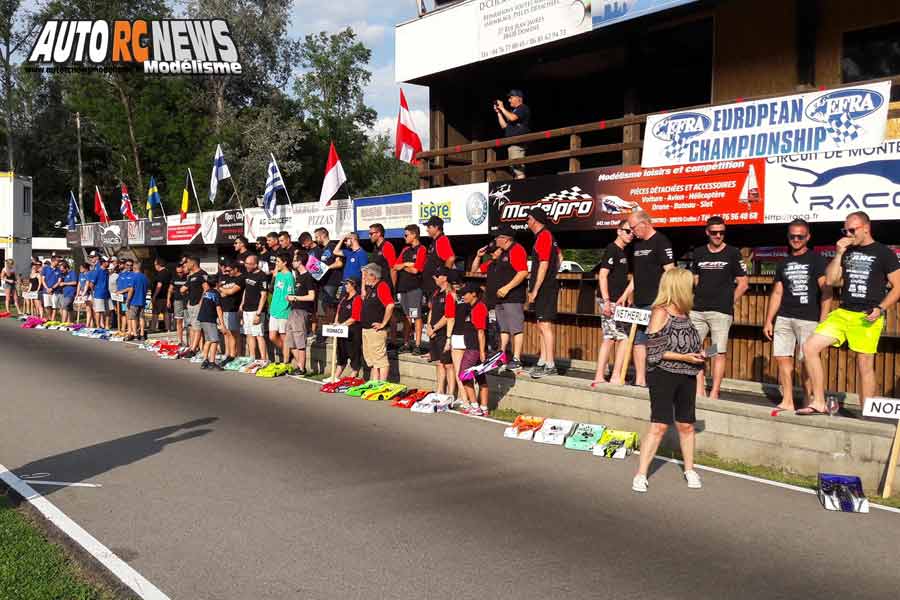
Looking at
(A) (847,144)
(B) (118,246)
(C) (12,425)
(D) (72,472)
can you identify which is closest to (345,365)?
(C) (12,425)

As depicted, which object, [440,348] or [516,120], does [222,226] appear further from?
[440,348]

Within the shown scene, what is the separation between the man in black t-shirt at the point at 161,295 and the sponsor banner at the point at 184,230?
320cm

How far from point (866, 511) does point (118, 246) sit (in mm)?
29022

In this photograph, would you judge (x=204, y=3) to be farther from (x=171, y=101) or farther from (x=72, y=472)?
(x=72, y=472)

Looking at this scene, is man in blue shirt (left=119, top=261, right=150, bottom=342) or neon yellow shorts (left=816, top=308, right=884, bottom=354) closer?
neon yellow shorts (left=816, top=308, right=884, bottom=354)

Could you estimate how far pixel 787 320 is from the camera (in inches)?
314

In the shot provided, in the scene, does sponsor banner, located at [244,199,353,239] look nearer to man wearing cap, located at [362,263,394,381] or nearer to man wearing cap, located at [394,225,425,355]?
man wearing cap, located at [394,225,425,355]

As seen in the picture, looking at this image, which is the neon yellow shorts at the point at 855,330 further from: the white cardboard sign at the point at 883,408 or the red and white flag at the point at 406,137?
the red and white flag at the point at 406,137

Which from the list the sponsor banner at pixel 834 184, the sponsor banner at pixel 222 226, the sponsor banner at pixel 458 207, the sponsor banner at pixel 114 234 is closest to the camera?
the sponsor banner at pixel 834 184

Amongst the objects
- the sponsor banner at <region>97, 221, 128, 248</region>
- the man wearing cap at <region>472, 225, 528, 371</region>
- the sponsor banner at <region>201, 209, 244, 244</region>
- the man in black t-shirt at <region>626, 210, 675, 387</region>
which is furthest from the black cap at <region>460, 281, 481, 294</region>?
the sponsor banner at <region>97, 221, 128, 248</region>

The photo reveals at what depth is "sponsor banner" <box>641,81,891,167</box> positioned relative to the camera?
8.98 m

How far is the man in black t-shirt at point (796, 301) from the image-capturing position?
7781 millimetres

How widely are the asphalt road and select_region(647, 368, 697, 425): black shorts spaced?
632 mm

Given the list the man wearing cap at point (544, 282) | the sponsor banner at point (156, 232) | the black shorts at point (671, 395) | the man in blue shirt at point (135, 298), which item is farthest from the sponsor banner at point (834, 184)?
the sponsor banner at point (156, 232)
